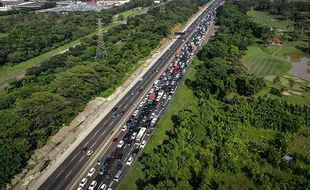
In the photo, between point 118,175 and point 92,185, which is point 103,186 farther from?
point 118,175

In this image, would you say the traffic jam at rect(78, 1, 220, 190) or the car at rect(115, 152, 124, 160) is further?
the car at rect(115, 152, 124, 160)

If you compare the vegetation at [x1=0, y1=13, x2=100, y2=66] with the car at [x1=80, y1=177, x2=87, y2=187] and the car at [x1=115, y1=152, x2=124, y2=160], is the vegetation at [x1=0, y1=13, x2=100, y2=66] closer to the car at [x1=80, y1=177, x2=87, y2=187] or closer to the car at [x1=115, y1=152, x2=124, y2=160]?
the car at [x1=115, y1=152, x2=124, y2=160]

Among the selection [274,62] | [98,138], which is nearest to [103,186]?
[98,138]

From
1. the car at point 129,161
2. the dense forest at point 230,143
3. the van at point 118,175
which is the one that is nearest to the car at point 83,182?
the van at point 118,175

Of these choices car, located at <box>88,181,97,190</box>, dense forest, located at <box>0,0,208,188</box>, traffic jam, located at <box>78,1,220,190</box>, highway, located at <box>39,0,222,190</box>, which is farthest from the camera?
dense forest, located at <box>0,0,208,188</box>

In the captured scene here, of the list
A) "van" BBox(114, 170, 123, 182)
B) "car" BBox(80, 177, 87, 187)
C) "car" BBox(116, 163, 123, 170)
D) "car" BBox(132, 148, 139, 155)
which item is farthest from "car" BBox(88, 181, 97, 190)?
"car" BBox(132, 148, 139, 155)

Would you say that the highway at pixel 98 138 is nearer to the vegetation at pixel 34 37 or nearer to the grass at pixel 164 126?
the grass at pixel 164 126
